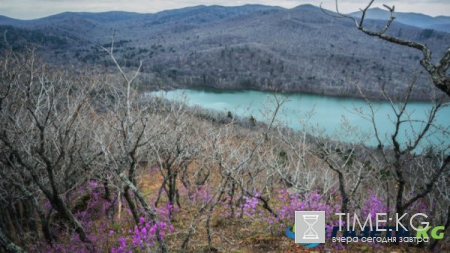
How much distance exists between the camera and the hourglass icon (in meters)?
7.32

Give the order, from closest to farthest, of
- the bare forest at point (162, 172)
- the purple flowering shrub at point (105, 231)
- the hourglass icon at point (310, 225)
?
the bare forest at point (162, 172)
the purple flowering shrub at point (105, 231)
the hourglass icon at point (310, 225)

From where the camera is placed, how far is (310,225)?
7.45m

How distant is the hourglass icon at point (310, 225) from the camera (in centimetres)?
732

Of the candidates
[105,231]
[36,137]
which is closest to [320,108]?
[105,231]

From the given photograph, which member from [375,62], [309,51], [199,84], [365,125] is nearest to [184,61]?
[199,84]

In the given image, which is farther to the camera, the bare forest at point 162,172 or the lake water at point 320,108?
the lake water at point 320,108

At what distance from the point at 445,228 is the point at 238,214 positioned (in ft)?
20.8

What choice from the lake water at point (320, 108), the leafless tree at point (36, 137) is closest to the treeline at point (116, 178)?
the leafless tree at point (36, 137)

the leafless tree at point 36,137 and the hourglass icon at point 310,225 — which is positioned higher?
the leafless tree at point 36,137

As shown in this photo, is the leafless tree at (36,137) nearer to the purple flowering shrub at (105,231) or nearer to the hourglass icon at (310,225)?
the purple flowering shrub at (105,231)

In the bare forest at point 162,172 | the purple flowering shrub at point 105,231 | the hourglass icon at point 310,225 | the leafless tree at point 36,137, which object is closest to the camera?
the leafless tree at point 36,137

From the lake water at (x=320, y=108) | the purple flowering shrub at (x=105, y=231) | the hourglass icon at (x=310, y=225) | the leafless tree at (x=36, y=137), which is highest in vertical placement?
the leafless tree at (x=36, y=137)

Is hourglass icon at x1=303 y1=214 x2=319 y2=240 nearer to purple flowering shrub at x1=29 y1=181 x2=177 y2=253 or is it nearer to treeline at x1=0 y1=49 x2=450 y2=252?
treeline at x1=0 y1=49 x2=450 y2=252

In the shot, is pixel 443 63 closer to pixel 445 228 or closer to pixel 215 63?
pixel 445 228
